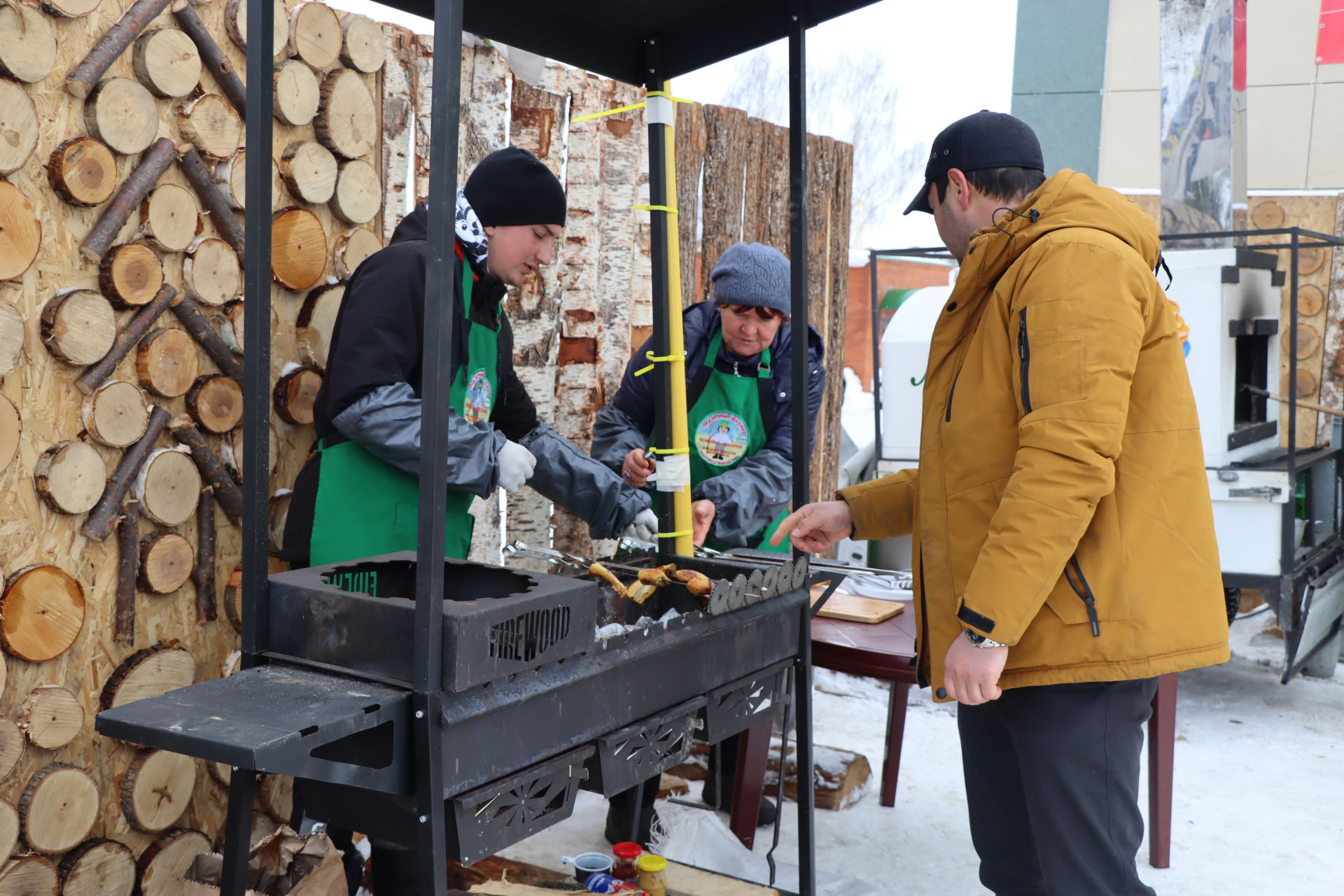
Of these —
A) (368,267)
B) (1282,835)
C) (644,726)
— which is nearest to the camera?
(644,726)

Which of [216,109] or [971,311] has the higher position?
[216,109]

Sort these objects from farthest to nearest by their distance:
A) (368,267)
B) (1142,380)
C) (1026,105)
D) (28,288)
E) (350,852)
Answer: (1026,105) < (350,852) < (368,267) < (28,288) < (1142,380)

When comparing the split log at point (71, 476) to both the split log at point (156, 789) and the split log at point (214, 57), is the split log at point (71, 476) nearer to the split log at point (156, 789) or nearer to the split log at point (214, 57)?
the split log at point (156, 789)

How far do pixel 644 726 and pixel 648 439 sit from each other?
1.74m

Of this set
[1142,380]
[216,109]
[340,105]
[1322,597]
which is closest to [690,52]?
[340,105]

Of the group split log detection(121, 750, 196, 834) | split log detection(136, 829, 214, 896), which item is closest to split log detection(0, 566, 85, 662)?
split log detection(121, 750, 196, 834)

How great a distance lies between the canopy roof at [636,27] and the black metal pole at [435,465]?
41.0 inches

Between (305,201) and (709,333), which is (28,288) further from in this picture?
(709,333)

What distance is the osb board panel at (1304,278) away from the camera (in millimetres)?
6422

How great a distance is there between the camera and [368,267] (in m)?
2.52

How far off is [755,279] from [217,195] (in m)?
1.66

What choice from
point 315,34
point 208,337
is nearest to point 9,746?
point 208,337

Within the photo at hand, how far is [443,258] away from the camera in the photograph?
5.54 ft

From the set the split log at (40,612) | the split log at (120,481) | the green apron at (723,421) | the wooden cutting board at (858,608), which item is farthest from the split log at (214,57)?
the wooden cutting board at (858,608)
